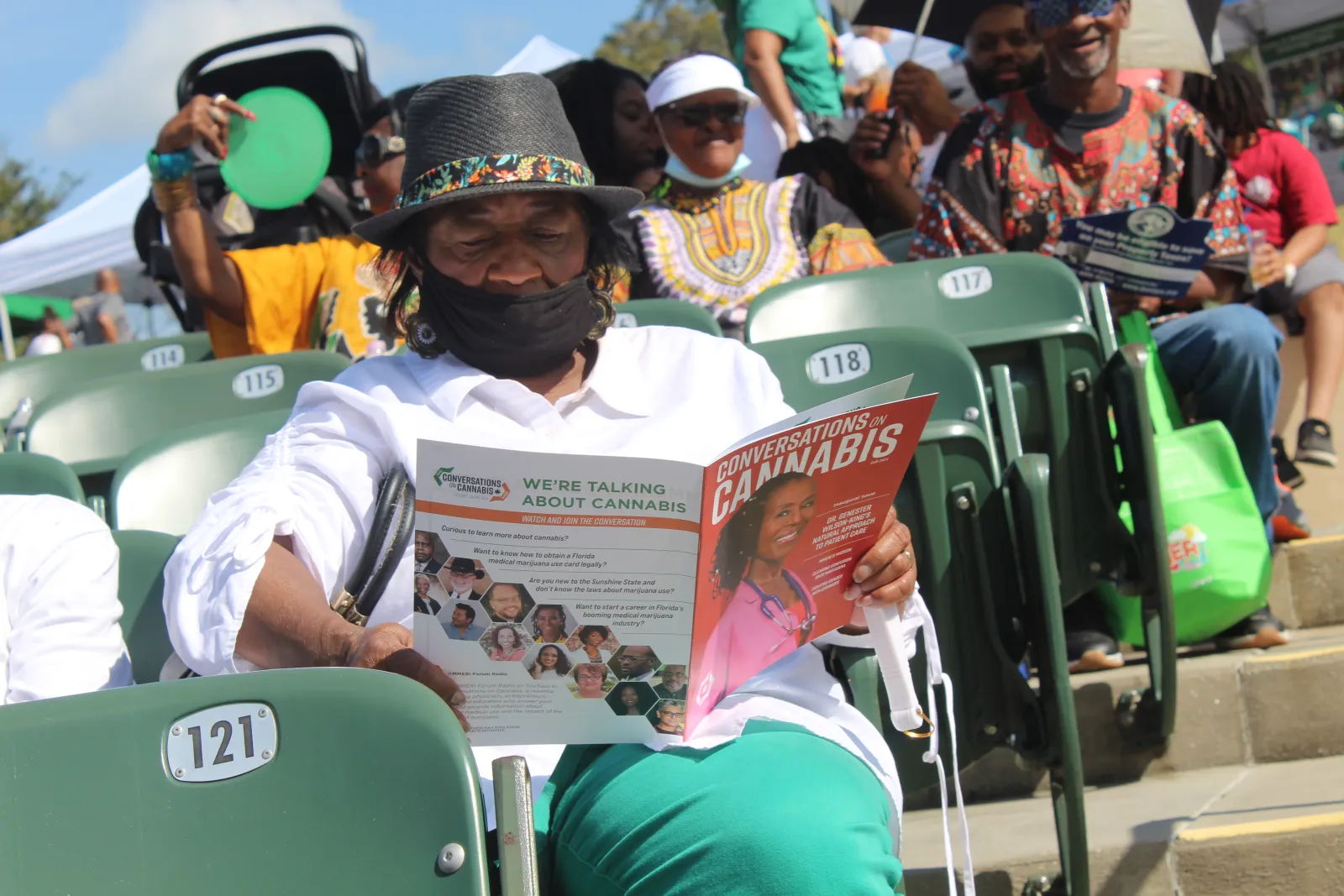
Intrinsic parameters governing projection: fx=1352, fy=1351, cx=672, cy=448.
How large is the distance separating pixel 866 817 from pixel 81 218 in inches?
442

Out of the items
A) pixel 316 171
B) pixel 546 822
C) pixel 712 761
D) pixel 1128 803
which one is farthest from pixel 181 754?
pixel 316 171

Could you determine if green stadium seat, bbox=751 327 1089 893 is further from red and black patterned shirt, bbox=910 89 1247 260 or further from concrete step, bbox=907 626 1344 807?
red and black patterned shirt, bbox=910 89 1247 260

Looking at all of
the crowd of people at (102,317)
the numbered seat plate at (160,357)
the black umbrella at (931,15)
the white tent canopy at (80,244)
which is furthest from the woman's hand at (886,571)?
the crowd of people at (102,317)

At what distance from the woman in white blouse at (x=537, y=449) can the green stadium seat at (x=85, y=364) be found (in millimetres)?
3044

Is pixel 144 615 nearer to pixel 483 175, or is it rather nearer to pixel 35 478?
pixel 35 478

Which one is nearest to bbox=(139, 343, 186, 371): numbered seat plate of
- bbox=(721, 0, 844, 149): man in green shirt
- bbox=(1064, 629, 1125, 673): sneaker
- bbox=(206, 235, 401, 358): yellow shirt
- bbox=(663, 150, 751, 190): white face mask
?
bbox=(206, 235, 401, 358): yellow shirt

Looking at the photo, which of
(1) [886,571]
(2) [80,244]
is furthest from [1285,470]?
(2) [80,244]

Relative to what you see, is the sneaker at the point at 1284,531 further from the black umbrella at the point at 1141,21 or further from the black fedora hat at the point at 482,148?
the black fedora hat at the point at 482,148

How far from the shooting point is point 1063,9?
14.3ft

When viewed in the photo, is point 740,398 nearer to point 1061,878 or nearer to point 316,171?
point 1061,878

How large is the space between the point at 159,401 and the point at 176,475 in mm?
1046

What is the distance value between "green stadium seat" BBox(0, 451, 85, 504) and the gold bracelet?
2.03 metres

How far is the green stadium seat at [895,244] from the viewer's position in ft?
16.7

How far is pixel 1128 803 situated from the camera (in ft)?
9.34
